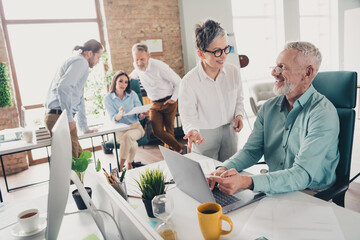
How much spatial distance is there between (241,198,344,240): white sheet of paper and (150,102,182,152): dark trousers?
269 cm

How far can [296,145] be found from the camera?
4.66ft

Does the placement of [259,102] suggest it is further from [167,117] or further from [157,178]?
[157,178]

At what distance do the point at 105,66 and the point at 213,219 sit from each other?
15.2 feet

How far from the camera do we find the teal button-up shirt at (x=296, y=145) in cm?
122

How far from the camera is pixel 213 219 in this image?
0.86 meters

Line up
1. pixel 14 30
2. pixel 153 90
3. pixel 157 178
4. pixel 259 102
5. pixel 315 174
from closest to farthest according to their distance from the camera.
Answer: pixel 157 178 < pixel 315 174 < pixel 153 90 < pixel 14 30 < pixel 259 102

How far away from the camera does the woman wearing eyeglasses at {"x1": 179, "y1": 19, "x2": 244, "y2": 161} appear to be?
194 centimetres

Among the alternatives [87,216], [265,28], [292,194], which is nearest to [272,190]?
[292,194]

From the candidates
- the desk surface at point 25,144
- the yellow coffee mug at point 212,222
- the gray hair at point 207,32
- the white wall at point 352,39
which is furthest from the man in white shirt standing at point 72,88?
the white wall at point 352,39

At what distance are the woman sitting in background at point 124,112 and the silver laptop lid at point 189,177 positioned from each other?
2.31m

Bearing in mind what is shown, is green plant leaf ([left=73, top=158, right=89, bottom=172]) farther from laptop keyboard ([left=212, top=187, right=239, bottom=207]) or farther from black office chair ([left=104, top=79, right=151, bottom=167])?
black office chair ([left=104, top=79, right=151, bottom=167])

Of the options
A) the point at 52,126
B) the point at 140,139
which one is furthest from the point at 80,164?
the point at 140,139

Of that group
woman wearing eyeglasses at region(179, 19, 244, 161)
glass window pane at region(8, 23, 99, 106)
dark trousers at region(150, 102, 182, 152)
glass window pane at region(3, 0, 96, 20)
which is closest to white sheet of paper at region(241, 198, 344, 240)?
woman wearing eyeglasses at region(179, 19, 244, 161)

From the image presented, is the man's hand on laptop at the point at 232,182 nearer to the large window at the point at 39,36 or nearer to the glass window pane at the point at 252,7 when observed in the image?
the large window at the point at 39,36
